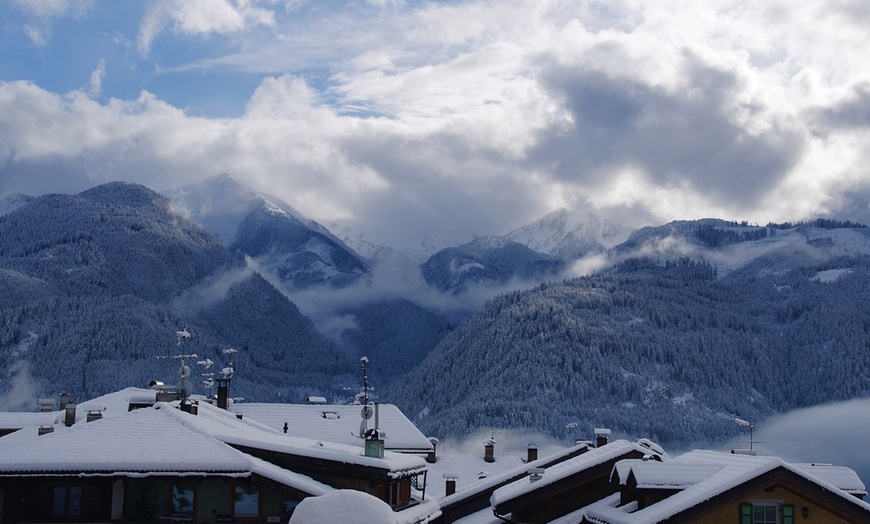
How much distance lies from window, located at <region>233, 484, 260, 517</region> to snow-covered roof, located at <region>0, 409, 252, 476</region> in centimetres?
104

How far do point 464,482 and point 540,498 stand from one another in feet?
81.4

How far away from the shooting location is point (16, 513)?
31.4 metres

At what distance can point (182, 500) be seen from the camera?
31828 millimetres

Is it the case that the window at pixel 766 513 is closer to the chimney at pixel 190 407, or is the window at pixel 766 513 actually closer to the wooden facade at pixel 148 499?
the wooden facade at pixel 148 499

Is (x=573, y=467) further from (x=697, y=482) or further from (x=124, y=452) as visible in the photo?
(x=124, y=452)

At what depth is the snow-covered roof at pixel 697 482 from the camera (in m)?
28.2

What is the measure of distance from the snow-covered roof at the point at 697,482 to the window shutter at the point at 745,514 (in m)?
0.86

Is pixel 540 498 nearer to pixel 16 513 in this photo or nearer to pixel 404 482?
pixel 404 482

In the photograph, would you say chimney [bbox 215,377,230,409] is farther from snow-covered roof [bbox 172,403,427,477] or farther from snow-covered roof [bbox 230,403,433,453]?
snow-covered roof [bbox 172,403,427,477]

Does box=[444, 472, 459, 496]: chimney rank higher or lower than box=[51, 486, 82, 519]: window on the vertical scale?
higher

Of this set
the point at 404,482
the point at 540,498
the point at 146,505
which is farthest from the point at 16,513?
the point at 540,498

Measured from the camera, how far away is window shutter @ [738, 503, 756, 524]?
28.9 m

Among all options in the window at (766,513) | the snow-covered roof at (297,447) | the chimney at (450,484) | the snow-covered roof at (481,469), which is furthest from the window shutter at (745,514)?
the chimney at (450,484)

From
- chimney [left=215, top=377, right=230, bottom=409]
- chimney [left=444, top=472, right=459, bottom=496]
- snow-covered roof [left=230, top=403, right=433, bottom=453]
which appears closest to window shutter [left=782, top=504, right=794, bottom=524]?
chimney [left=444, top=472, right=459, bottom=496]
